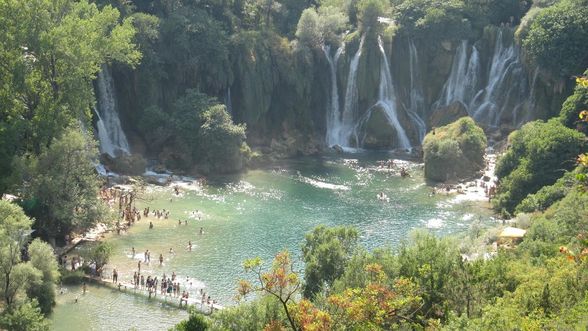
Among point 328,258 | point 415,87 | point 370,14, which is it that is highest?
point 370,14

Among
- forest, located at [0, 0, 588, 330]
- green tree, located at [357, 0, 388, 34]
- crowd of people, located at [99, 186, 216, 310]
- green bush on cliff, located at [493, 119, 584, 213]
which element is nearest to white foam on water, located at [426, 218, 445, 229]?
forest, located at [0, 0, 588, 330]

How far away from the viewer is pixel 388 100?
76500 mm

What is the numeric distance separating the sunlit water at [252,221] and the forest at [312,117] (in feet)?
8.22

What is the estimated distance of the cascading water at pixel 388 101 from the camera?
75.1m

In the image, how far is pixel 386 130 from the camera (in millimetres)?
74875

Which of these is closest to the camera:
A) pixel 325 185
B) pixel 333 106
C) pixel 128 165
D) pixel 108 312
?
pixel 108 312

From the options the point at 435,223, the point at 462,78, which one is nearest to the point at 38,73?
the point at 435,223

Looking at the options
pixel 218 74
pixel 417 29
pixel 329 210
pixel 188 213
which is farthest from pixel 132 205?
pixel 417 29

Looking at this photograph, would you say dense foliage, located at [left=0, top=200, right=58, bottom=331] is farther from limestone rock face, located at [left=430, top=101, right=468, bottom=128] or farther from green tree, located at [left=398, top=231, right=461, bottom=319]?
limestone rock face, located at [left=430, top=101, right=468, bottom=128]

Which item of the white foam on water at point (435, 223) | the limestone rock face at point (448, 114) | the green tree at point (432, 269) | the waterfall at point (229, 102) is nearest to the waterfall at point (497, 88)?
the limestone rock face at point (448, 114)

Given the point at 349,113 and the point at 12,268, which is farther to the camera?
the point at 349,113

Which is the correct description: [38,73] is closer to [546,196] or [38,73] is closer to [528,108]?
[546,196]

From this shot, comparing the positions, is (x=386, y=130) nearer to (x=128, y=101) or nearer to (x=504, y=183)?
(x=504, y=183)

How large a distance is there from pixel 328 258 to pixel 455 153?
115 ft
